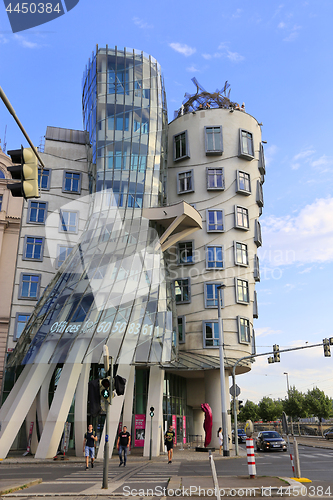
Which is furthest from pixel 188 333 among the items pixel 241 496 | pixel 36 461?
pixel 241 496

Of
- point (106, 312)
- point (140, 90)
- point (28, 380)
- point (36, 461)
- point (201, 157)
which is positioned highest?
point (140, 90)

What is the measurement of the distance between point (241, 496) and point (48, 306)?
22544 millimetres

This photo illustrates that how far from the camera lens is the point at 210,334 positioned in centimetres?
3700

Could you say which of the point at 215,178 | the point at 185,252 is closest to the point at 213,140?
the point at 215,178

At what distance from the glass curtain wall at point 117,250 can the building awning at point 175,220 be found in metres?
0.80

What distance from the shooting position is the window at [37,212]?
38.8m

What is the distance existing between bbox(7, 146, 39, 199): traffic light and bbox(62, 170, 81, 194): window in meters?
33.7

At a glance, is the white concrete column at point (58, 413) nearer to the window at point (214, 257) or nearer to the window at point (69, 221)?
the window at point (69, 221)

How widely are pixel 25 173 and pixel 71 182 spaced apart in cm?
3463

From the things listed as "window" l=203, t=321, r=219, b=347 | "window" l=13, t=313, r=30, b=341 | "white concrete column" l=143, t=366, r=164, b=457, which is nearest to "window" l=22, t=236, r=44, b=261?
"window" l=13, t=313, r=30, b=341

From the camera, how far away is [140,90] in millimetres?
39344

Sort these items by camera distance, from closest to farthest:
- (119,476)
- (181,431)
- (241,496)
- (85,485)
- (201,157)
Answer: (241,496) → (85,485) → (119,476) → (181,431) → (201,157)

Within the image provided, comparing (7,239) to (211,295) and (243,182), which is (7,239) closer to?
(211,295)

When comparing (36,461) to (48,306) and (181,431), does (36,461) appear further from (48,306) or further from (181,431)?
(181,431)
